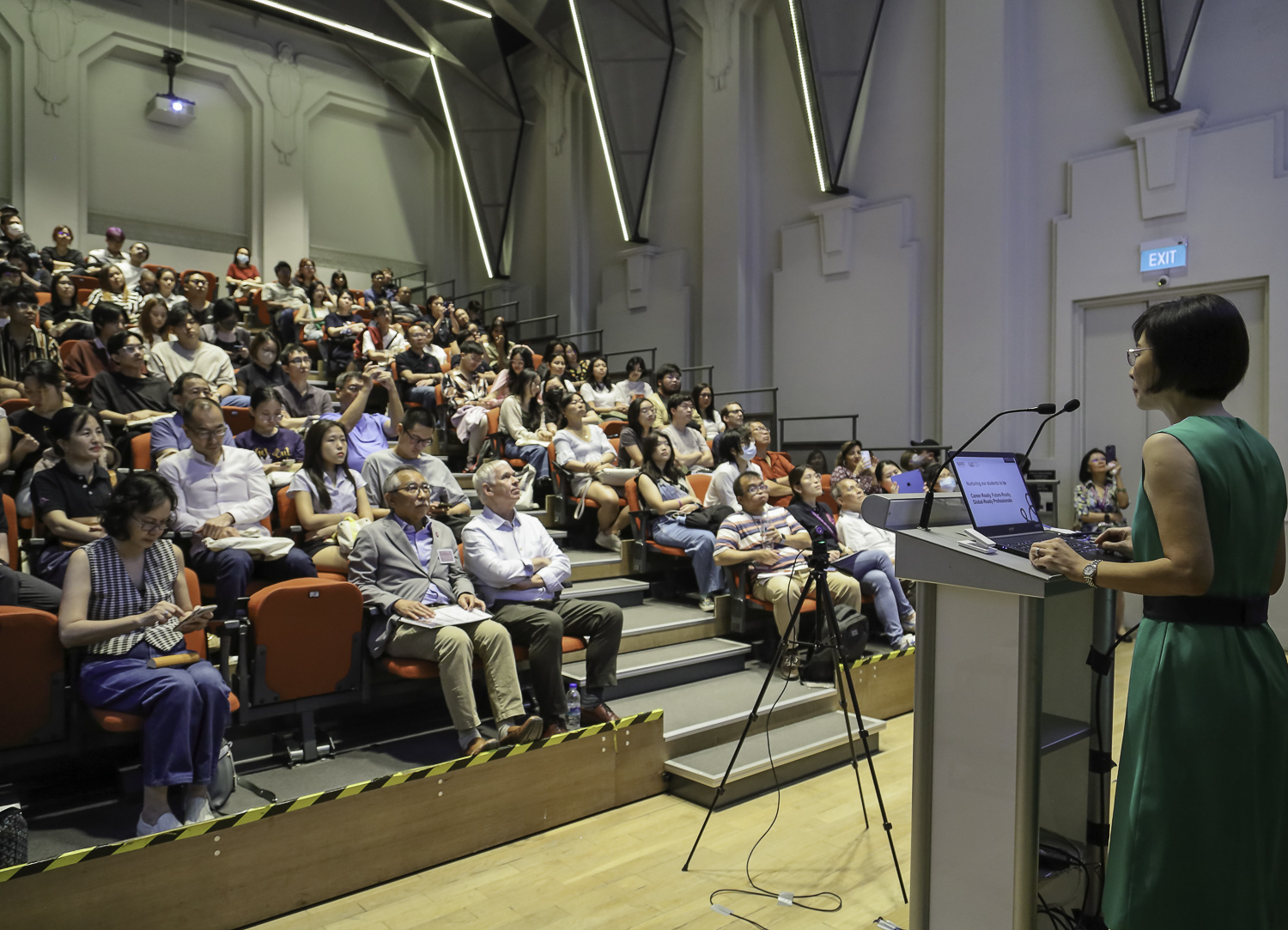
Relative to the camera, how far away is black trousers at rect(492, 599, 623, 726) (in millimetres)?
3248

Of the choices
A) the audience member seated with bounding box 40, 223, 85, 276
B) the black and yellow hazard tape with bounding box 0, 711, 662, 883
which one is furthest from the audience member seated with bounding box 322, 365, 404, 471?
the audience member seated with bounding box 40, 223, 85, 276

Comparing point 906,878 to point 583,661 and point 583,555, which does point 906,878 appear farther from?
point 583,555

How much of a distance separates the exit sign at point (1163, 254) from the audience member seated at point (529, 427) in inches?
173

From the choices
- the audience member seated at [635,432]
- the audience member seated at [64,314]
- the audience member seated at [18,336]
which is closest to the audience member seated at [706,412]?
the audience member seated at [635,432]

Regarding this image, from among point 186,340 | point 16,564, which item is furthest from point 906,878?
point 186,340

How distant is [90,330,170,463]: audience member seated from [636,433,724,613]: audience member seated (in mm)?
2663

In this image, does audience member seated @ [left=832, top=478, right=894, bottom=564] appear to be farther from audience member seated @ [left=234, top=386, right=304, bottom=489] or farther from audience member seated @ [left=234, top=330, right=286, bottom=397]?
audience member seated @ [left=234, top=330, right=286, bottom=397]

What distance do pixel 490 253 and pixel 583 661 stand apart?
870cm

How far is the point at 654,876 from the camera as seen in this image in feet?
8.86

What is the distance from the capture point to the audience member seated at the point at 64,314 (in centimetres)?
554

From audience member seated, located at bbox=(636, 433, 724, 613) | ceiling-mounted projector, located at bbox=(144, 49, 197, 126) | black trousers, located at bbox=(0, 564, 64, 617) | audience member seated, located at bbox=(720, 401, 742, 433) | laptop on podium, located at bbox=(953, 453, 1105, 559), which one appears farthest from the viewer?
ceiling-mounted projector, located at bbox=(144, 49, 197, 126)

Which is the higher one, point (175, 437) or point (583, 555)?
point (175, 437)

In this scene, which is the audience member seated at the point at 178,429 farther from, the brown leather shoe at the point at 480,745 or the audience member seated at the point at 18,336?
the brown leather shoe at the point at 480,745

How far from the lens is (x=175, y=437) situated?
157 inches
